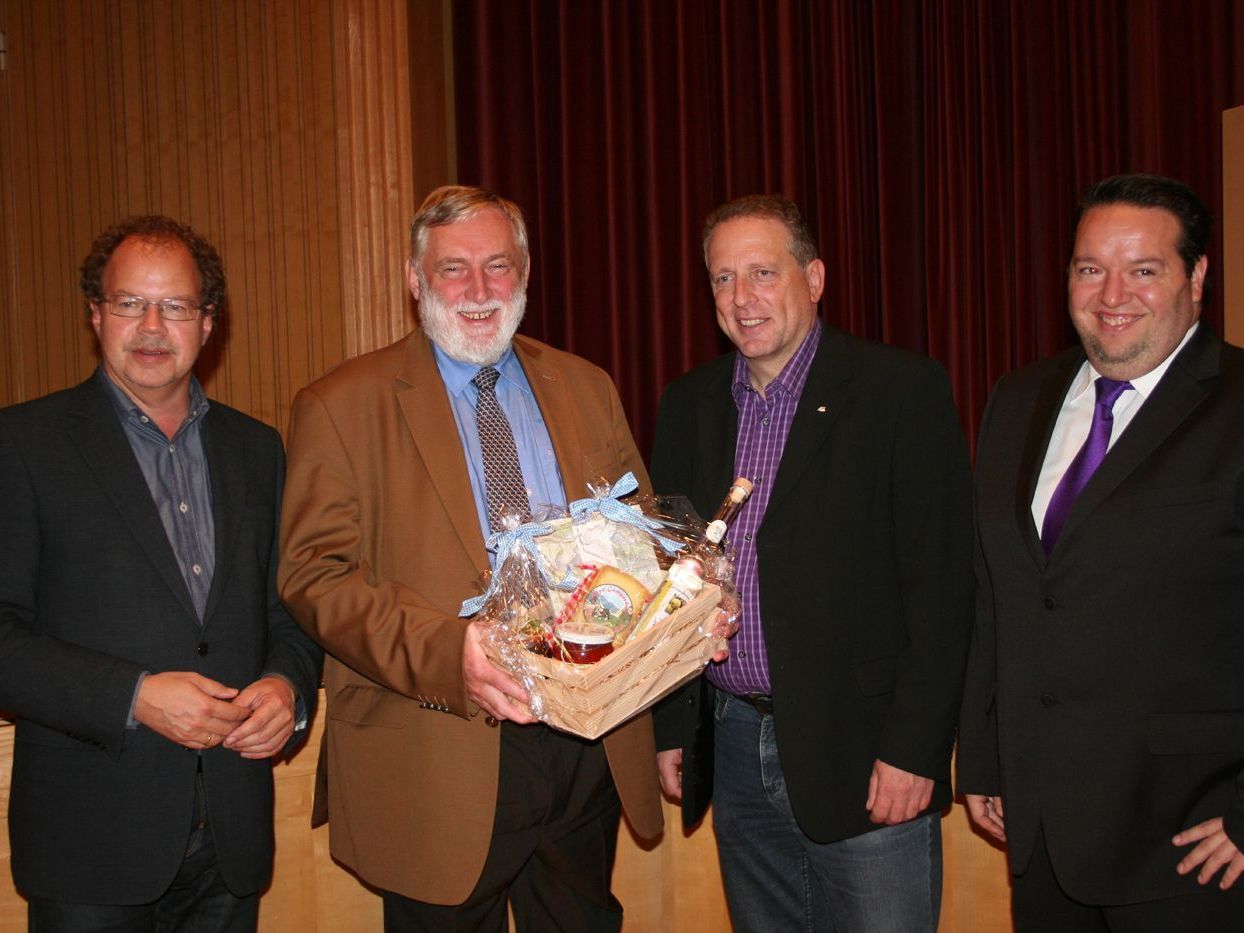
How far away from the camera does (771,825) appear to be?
2.48 meters

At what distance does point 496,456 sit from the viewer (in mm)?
2311

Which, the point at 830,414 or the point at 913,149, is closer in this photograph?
the point at 830,414

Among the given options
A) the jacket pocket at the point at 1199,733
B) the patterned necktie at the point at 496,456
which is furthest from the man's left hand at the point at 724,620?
the jacket pocket at the point at 1199,733

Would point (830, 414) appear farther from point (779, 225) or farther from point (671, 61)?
point (671, 61)

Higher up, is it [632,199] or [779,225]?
[632,199]

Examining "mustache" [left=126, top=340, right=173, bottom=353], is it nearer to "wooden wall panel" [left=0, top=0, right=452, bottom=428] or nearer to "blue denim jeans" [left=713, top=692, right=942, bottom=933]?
"blue denim jeans" [left=713, top=692, right=942, bottom=933]

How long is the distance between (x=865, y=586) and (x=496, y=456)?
854mm

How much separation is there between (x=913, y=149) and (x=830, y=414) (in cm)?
235

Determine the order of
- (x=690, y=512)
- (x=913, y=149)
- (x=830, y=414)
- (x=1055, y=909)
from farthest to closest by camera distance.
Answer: (x=913, y=149) → (x=830, y=414) → (x=1055, y=909) → (x=690, y=512)

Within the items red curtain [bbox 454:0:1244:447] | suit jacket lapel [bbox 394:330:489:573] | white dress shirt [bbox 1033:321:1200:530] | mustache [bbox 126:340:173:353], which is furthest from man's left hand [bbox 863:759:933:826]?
red curtain [bbox 454:0:1244:447]

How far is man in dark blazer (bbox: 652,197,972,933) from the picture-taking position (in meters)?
2.28

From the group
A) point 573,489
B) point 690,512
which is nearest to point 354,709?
point 573,489

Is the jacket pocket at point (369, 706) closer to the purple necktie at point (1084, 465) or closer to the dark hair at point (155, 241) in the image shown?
the dark hair at point (155, 241)

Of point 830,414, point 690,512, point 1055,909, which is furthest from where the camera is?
point 830,414
